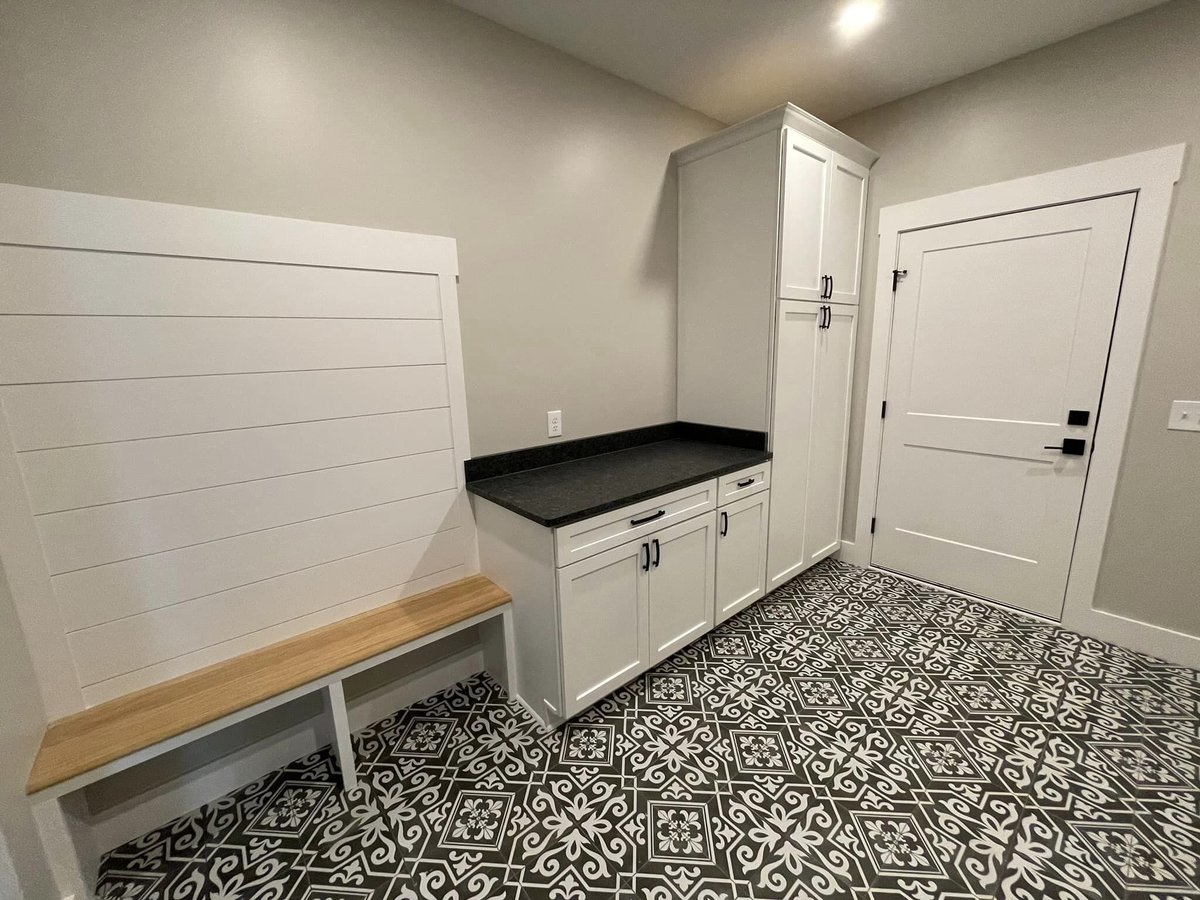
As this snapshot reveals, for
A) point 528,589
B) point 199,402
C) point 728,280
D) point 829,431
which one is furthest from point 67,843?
point 829,431

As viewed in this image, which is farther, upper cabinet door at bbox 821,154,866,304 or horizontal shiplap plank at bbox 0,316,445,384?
upper cabinet door at bbox 821,154,866,304

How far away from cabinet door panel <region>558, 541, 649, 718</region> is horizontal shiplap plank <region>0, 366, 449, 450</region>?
0.93 m

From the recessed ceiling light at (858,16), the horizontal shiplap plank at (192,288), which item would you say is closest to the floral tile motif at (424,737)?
the horizontal shiplap plank at (192,288)

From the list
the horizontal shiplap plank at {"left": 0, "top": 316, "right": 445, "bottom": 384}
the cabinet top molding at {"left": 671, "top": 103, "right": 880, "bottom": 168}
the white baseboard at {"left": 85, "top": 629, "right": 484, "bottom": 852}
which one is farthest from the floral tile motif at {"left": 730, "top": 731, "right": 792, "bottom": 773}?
the cabinet top molding at {"left": 671, "top": 103, "right": 880, "bottom": 168}

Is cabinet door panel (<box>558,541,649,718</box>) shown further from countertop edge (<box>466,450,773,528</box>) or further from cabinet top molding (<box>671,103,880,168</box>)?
Answer: cabinet top molding (<box>671,103,880,168</box>)

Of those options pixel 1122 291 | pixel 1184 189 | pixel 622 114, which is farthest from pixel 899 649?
pixel 622 114

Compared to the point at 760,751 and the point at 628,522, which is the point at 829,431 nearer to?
the point at 628,522

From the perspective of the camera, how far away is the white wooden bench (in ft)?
3.97

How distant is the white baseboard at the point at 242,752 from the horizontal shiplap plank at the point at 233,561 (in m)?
0.51

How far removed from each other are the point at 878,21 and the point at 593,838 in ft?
10.5

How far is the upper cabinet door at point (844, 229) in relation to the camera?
2518 mm

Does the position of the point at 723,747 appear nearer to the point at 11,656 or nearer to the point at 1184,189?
the point at 11,656

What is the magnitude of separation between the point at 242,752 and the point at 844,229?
359 cm

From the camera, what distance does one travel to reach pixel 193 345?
1.43 meters
